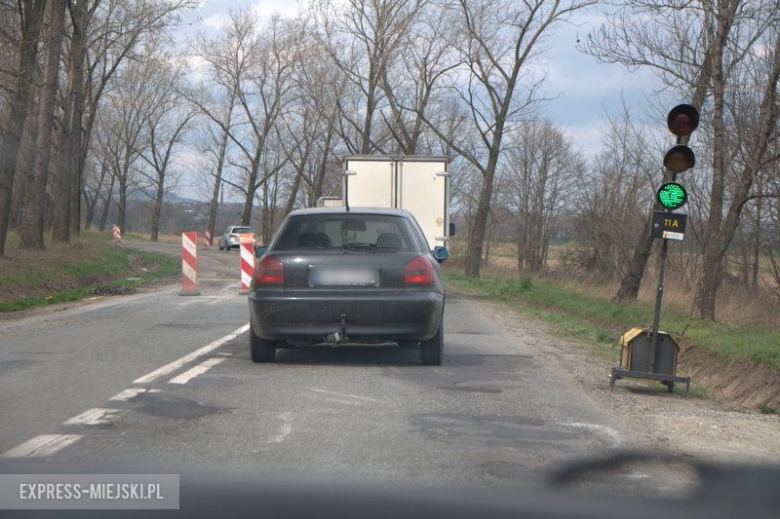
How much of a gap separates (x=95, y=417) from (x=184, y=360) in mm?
2880

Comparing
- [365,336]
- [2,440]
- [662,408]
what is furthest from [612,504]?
[365,336]

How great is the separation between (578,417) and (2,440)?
406cm

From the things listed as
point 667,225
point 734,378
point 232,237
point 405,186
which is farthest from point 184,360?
point 232,237

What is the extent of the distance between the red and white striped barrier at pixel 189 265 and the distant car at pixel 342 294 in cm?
989

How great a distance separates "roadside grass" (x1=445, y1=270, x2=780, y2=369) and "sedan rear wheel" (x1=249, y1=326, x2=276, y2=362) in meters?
5.00

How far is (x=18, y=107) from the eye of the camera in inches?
836

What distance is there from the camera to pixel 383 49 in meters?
37.5

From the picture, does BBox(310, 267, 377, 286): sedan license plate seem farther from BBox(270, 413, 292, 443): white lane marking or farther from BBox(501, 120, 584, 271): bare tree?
BBox(501, 120, 584, 271): bare tree

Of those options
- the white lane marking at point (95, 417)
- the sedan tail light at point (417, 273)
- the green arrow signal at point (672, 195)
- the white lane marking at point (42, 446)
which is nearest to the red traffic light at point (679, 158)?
the green arrow signal at point (672, 195)

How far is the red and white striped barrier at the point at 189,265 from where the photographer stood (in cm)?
1853

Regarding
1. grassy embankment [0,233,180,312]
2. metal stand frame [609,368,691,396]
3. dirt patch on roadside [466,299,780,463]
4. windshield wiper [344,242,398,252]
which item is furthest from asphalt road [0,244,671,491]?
grassy embankment [0,233,180,312]

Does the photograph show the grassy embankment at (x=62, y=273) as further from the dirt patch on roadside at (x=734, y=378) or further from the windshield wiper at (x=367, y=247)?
the dirt patch on roadside at (x=734, y=378)

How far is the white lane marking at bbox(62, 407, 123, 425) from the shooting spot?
233 inches

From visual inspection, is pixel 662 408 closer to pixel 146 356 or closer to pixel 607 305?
pixel 146 356
